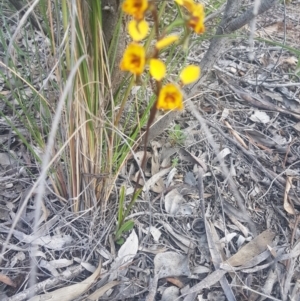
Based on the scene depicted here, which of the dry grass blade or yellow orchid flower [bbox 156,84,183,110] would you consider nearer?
yellow orchid flower [bbox 156,84,183,110]

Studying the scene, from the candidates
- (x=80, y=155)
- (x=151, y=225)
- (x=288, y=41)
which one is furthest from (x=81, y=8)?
(x=288, y=41)

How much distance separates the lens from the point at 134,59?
0.61 meters

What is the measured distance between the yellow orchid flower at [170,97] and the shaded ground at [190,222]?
11.3 inches

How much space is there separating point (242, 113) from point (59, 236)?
73cm

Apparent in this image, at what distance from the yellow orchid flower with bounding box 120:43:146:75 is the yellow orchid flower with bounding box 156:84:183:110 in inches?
1.7

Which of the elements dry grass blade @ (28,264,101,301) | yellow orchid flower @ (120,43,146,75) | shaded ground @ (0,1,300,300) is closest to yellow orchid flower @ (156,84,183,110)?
yellow orchid flower @ (120,43,146,75)

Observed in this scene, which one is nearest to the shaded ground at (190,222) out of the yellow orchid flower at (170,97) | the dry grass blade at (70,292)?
the dry grass blade at (70,292)

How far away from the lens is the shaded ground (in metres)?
1.01

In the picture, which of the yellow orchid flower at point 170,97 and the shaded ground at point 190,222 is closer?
the yellow orchid flower at point 170,97

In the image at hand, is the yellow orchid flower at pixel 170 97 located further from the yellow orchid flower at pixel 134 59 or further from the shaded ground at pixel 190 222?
the shaded ground at pixel 190 222

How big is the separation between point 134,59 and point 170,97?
0.24ft

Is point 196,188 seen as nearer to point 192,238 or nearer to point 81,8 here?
point 192,238

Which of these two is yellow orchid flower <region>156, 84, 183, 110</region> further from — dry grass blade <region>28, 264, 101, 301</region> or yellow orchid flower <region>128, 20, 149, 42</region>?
dry grass blade <region>28, 264, 101, 301</region>

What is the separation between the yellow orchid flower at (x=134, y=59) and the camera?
598 millimetres
